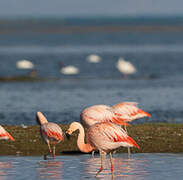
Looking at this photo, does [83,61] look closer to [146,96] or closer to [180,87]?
[180,87]

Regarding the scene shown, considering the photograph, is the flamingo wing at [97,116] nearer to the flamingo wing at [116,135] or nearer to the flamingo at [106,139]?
the flamingo at [106,139]

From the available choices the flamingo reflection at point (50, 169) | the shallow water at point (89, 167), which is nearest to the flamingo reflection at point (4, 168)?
the shallow water at point (89, 167)

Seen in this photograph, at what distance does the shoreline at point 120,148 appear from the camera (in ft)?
47.4

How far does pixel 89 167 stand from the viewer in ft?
41.8

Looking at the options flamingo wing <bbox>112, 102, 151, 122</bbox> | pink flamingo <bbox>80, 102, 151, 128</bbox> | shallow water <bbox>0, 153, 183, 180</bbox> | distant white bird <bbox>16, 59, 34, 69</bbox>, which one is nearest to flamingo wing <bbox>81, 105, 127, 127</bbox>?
pink flamingo <bbox>80, 102, 151, 128</bbox>

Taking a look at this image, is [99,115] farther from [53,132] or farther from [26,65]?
[26,65]

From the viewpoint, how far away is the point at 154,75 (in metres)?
37.7

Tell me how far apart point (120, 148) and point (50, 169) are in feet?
8.42

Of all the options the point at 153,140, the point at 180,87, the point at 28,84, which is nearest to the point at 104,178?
the point at 153,140

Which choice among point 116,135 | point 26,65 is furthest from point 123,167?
point 26,65

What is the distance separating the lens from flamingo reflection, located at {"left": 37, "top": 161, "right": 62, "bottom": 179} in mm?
11923

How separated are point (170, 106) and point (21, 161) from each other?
38.1 ft

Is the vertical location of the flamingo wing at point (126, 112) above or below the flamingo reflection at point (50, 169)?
above

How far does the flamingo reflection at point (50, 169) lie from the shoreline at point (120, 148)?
1.12 m
